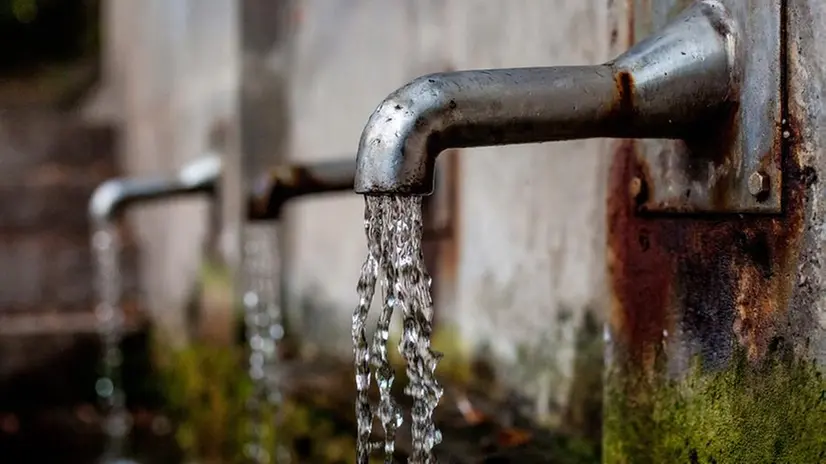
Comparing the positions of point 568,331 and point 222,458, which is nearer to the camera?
A: point 568,331

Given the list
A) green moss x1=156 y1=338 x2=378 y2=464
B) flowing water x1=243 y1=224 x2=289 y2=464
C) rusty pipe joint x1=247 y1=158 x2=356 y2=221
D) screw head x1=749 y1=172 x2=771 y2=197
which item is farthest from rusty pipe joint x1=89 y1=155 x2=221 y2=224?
screw head x1=749 y1=172 x2=771 y2=197

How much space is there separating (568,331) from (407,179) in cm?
91

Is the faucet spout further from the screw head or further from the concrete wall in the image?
the concrete wall

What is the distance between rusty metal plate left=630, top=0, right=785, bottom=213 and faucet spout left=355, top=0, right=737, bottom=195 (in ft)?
0.08

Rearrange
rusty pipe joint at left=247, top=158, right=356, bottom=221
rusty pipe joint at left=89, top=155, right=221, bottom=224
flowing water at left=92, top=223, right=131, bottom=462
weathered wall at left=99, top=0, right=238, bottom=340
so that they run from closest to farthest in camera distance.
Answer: rusty pipe joint at left=247, top=158, right=356, bottom=221, rusty pipe joint at left=89, top=155, right=221, bottom=224, weathered wall at left=99, top=0, right=238, bottom=340, flowing water at left=92, top=223, right=131, bottom=462

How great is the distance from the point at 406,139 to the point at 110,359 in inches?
150

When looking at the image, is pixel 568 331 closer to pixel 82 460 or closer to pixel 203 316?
pixel 203 316

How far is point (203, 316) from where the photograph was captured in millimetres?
3980

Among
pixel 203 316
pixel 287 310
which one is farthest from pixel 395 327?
pixel 203 316

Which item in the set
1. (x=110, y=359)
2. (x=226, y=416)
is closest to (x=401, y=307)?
(x=226, y=416)

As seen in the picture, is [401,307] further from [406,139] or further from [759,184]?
[759,184]

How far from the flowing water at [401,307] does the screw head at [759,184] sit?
0.40 meters

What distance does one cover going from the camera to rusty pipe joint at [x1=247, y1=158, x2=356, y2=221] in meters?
2.08

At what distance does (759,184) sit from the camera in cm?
110
